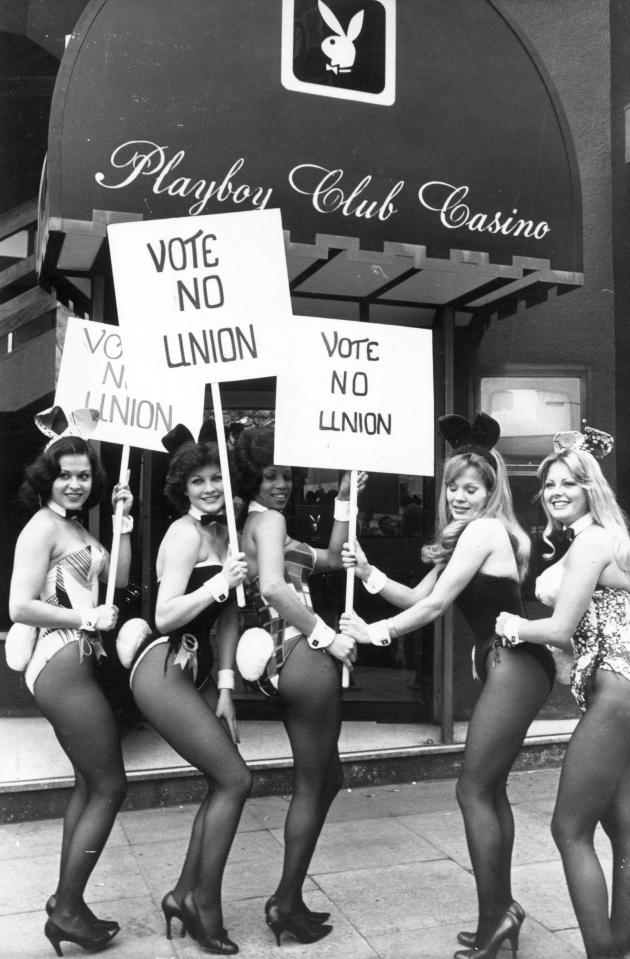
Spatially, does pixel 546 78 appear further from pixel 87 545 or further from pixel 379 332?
pixel 87 545

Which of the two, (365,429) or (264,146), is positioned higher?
(264,146)

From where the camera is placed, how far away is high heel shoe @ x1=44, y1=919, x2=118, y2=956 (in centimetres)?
336

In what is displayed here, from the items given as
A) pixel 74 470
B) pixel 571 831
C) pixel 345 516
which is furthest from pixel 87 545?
pixel 571 831

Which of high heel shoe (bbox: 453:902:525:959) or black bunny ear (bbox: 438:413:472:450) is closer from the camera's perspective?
high heel shoe (bbox: 453:902:525:959)

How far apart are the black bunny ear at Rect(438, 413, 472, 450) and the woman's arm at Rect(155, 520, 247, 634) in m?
1.08

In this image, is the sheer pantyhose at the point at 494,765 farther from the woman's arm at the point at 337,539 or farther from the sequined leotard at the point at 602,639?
the woman's arm at the point at 337,539

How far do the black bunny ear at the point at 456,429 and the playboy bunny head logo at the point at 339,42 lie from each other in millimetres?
2336

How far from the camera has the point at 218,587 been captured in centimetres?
341

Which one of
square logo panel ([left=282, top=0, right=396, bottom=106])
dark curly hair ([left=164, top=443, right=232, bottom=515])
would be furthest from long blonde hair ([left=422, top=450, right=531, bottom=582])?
square logo panel ([left=282, top=0, right=396, bottom=106])

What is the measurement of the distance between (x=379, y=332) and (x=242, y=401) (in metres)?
2.52

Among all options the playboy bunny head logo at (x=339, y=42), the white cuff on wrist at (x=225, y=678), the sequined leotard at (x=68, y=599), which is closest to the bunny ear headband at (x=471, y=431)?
the white cuff on wrist at (x=225, y=678)

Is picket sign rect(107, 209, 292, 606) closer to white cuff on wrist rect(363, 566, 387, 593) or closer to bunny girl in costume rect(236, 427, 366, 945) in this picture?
bunny girl in costume rect(236, 427, 366, 945)

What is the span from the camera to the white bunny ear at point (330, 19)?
5059 mm

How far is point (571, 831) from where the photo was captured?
3074 mm
